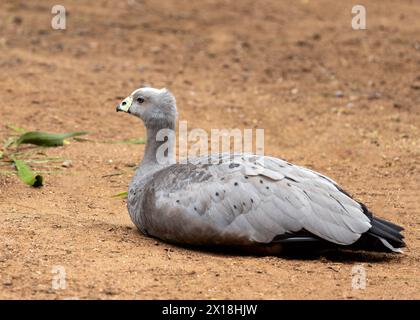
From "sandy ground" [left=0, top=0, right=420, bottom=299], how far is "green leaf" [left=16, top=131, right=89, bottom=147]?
274mm

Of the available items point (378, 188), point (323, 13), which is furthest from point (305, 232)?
point (323, 13)

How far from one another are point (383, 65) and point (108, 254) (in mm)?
7700

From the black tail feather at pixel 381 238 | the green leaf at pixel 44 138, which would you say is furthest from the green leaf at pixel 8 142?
the black tail feather at pixel 381 238

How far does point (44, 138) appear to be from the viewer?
28.2 ft

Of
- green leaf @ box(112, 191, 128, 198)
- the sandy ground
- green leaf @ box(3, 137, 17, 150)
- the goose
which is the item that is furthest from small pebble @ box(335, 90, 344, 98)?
the goose

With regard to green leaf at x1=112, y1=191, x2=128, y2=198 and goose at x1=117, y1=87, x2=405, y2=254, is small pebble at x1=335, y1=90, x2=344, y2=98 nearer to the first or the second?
green leaf at x1=112, y1=191, x2=128, y2=198

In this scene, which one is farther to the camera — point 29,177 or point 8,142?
point 8,142

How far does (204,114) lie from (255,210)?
465cm

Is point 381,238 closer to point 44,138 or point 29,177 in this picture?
point 29,177

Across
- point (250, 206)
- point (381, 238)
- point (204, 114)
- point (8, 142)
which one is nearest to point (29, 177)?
point (8, 142)

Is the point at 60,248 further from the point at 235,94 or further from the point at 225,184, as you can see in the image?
the point at 235,94

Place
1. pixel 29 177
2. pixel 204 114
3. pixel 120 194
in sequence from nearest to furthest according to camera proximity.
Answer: pixel 120 194 → pixel 29 177 → pixel 204 114

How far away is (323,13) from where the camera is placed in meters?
14.7

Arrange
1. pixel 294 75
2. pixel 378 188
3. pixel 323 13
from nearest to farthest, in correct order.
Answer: pixel 378 188, pixel 294 75, pixel 323 13
